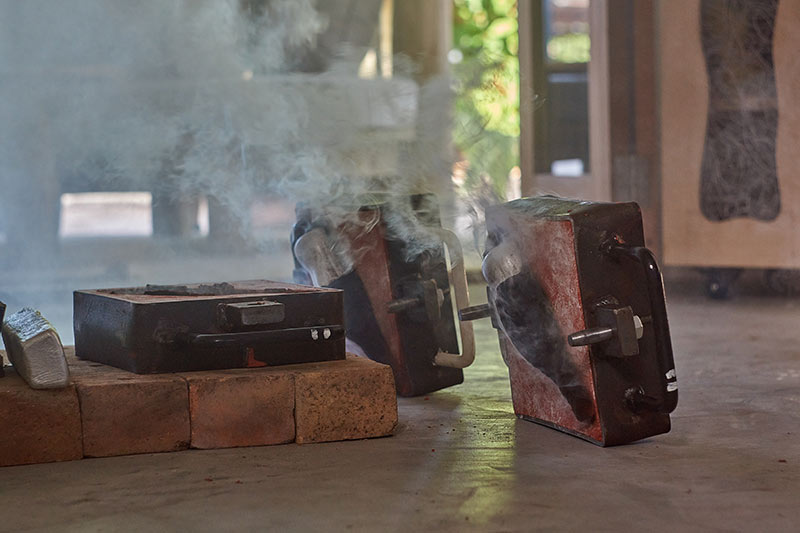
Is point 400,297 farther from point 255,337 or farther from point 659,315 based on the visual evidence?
point 659,315

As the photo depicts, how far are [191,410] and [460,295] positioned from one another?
0.72 m

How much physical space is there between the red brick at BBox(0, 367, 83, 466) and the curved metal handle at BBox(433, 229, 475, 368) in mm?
887

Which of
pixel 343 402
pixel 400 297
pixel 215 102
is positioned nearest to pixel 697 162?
pixel 215 102

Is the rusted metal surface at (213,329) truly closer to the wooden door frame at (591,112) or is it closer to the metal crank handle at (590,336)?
the metal crank handle at (590,336)

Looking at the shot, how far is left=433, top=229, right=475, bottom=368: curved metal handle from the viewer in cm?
244

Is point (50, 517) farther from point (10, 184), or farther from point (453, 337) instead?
point (10, 184)

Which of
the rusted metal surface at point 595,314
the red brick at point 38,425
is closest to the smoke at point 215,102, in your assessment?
the rusted metal surface at point 595,314

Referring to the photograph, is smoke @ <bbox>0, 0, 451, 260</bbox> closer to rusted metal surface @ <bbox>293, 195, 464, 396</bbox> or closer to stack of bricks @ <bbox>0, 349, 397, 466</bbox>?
rusted metal surface @ <bbox>293, 195, 464, 396</bbox>

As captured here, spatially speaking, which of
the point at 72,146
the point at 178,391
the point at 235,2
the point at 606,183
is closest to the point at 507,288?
the point at 178,391

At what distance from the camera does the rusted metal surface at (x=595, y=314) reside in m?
2.00

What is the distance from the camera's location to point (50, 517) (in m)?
1.62

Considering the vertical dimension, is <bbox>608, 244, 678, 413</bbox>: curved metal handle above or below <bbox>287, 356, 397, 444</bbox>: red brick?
above

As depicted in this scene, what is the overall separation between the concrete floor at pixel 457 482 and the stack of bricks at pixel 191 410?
4cm

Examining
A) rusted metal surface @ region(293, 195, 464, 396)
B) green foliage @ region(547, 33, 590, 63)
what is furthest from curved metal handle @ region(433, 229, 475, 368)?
green foliage @ region(547, 33, 590, 63)
